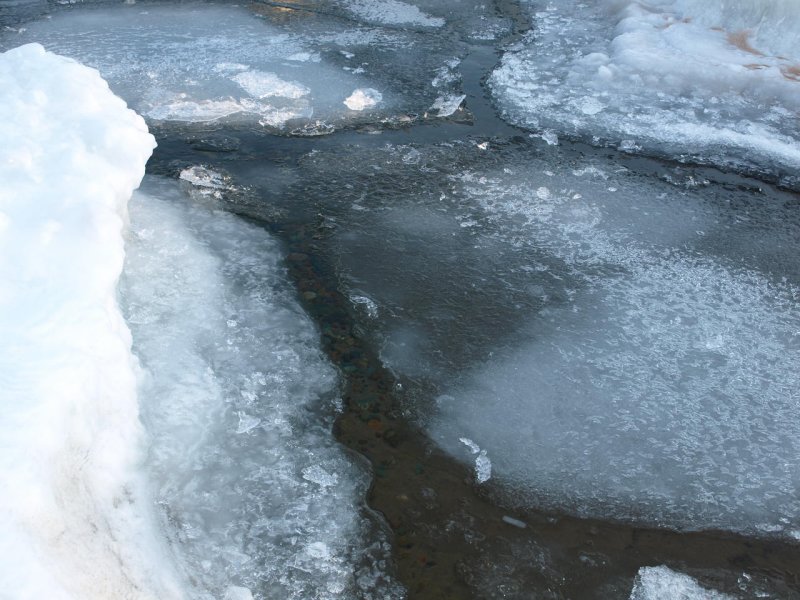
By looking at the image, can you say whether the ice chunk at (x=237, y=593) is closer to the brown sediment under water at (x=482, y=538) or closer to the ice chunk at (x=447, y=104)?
the brown sediment under water at (x=482, y=538)

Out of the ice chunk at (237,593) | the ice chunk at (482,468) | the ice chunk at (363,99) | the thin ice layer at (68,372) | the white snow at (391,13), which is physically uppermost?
the thin ice layer at (68,372)

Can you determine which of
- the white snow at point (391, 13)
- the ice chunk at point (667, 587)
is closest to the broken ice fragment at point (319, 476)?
the ice chunk at point (667, 587)

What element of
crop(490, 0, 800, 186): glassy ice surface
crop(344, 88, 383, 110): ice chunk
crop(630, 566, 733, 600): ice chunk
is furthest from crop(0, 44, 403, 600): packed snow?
crop(490, 0, 800, 186): glassy ice surface

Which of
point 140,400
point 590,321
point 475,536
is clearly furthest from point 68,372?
point 590,321

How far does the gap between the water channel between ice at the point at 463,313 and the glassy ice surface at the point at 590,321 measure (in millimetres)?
17

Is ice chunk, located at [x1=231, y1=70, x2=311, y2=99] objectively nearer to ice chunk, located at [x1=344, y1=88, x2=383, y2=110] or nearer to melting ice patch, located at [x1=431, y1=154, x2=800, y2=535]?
ice chunk, located at [x1=344, y1=88, x2=383, y2=110]

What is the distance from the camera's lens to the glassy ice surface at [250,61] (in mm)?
5945

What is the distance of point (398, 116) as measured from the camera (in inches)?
235

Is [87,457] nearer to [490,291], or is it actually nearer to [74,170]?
[74,170]

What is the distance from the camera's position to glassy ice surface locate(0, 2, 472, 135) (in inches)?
234

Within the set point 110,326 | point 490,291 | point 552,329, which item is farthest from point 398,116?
point 110,326

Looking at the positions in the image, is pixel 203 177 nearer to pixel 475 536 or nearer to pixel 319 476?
pixel 319 476

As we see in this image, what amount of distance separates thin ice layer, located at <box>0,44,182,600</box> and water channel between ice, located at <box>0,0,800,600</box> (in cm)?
30

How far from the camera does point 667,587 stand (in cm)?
284
